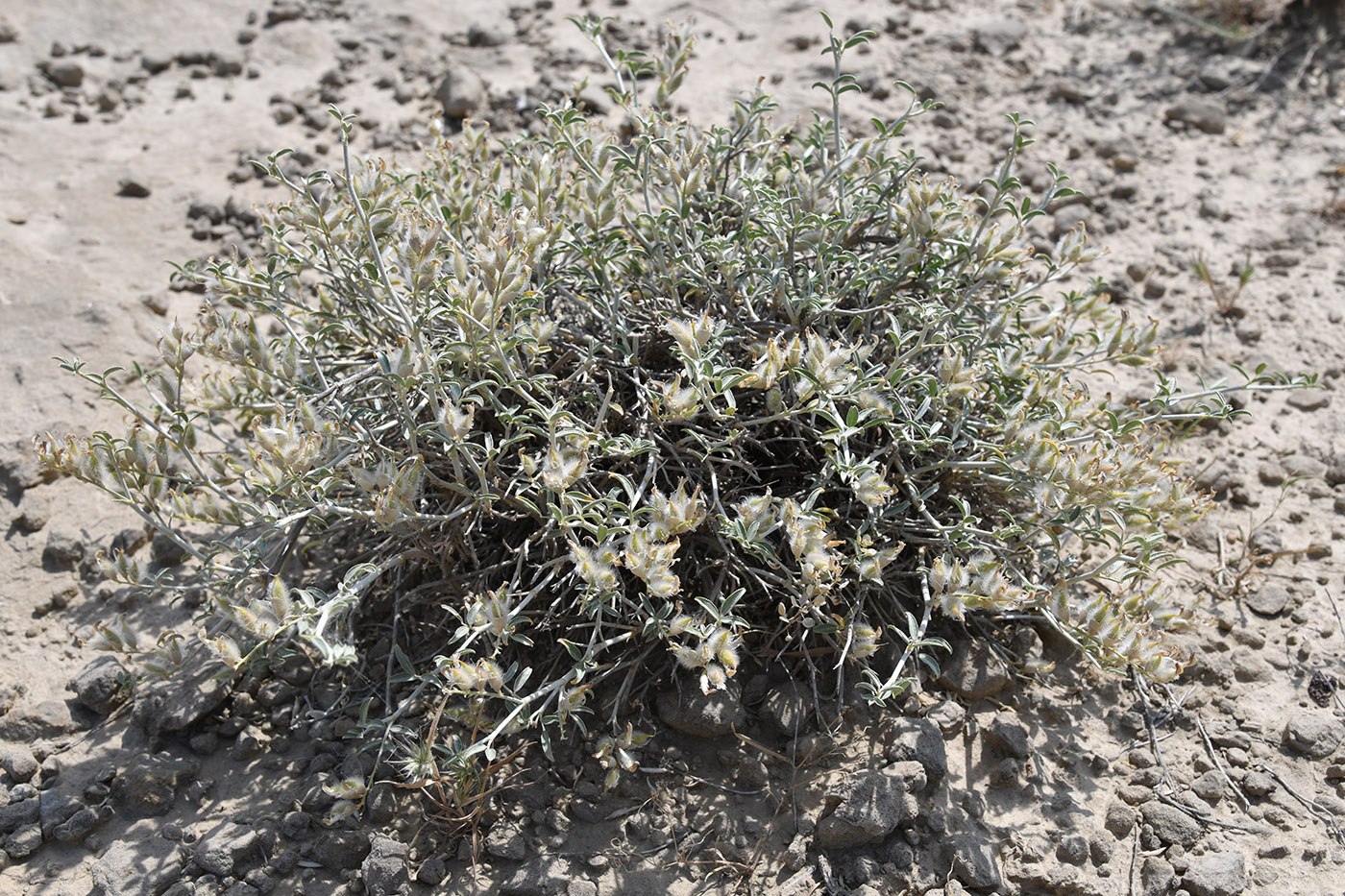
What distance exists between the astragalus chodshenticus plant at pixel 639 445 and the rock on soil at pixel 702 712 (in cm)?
10

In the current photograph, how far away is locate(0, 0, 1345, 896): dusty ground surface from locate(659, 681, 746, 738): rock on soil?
80mm

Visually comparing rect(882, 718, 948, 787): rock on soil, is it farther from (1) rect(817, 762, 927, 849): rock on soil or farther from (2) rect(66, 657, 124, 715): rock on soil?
(2) rect(66, 657, 124, 715): rock on soil

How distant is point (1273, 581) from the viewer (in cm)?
326

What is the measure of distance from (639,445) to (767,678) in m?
0.84

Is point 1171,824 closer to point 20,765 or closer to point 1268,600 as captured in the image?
point 1268,600

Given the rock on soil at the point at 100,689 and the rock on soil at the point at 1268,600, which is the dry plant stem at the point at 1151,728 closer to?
the rock on soil at the point at 1268,600

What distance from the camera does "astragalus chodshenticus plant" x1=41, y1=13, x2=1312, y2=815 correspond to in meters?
2.47

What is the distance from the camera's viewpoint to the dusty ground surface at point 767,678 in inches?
103

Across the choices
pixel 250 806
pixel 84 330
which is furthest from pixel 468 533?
pixel 84 330

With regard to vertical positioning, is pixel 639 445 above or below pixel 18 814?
above

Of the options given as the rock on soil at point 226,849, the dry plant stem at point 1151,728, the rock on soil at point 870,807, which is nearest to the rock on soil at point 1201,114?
the dry plant stem at point 1151,728

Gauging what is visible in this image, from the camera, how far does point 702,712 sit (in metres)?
2.75

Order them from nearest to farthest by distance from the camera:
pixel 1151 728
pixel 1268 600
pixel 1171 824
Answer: pixel 1171 824 < pixel 1151 728 < pixel 1268 600

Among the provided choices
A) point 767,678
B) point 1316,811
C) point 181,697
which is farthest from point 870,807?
point 181,697
